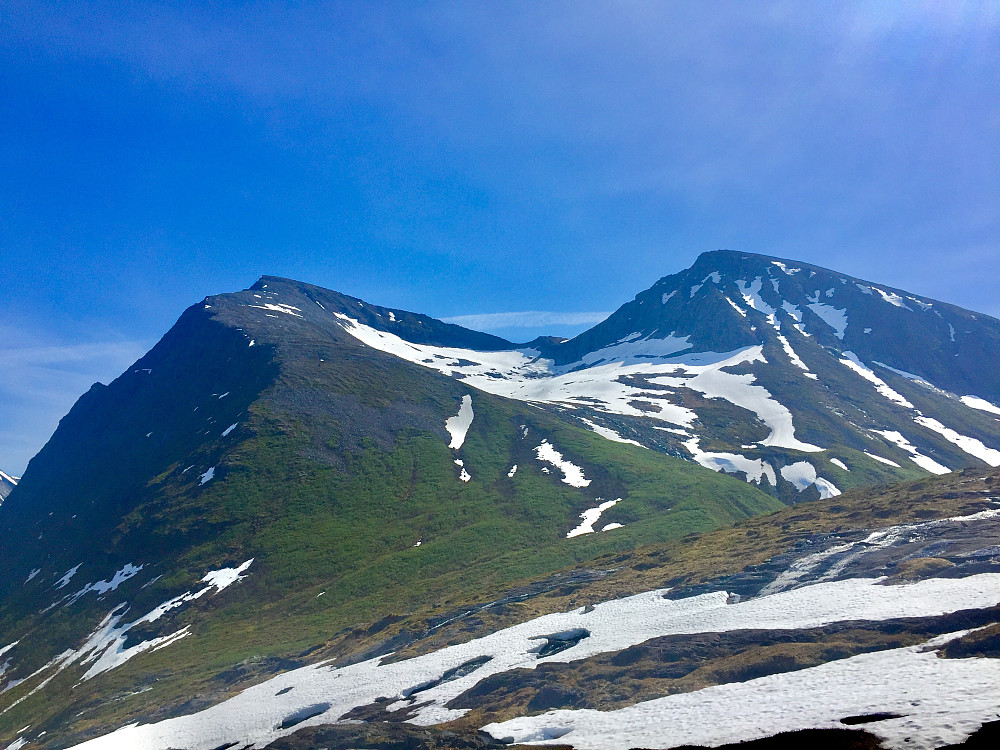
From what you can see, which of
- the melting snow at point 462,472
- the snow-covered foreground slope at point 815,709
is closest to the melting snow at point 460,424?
the melting snow at point 462,472

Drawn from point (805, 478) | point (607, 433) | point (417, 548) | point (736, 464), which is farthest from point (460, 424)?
point (805, 478)

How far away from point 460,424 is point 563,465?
36587 mm

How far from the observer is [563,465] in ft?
460

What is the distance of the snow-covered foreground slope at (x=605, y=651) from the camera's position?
2500 cm

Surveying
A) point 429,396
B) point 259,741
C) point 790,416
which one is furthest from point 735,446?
point 259,741

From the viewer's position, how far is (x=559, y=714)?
32.7 metres

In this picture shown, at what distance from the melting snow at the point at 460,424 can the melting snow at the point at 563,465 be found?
2087 cm

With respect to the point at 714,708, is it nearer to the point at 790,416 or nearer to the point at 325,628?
the point at 325,628

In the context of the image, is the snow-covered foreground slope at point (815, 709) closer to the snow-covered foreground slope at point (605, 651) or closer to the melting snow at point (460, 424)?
the snow-covered foreground slope at point (605, 651)

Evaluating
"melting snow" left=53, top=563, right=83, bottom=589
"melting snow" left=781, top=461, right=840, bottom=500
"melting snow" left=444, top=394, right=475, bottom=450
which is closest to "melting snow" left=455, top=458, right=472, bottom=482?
"melting snow" left=444, top=394, right=475, bottom=450

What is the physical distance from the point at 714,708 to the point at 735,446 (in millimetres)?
152798

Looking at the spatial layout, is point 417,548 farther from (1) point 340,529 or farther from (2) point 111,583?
(2) point 111,583

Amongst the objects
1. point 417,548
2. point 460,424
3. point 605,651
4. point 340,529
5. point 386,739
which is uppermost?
point 460,424

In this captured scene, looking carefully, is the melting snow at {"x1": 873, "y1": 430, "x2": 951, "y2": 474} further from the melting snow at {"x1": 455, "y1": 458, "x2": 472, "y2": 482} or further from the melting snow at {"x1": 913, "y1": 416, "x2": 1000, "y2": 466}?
the melting snow at {"x1": 455, "y1": 458, "x2": 472, "y2": 482}
